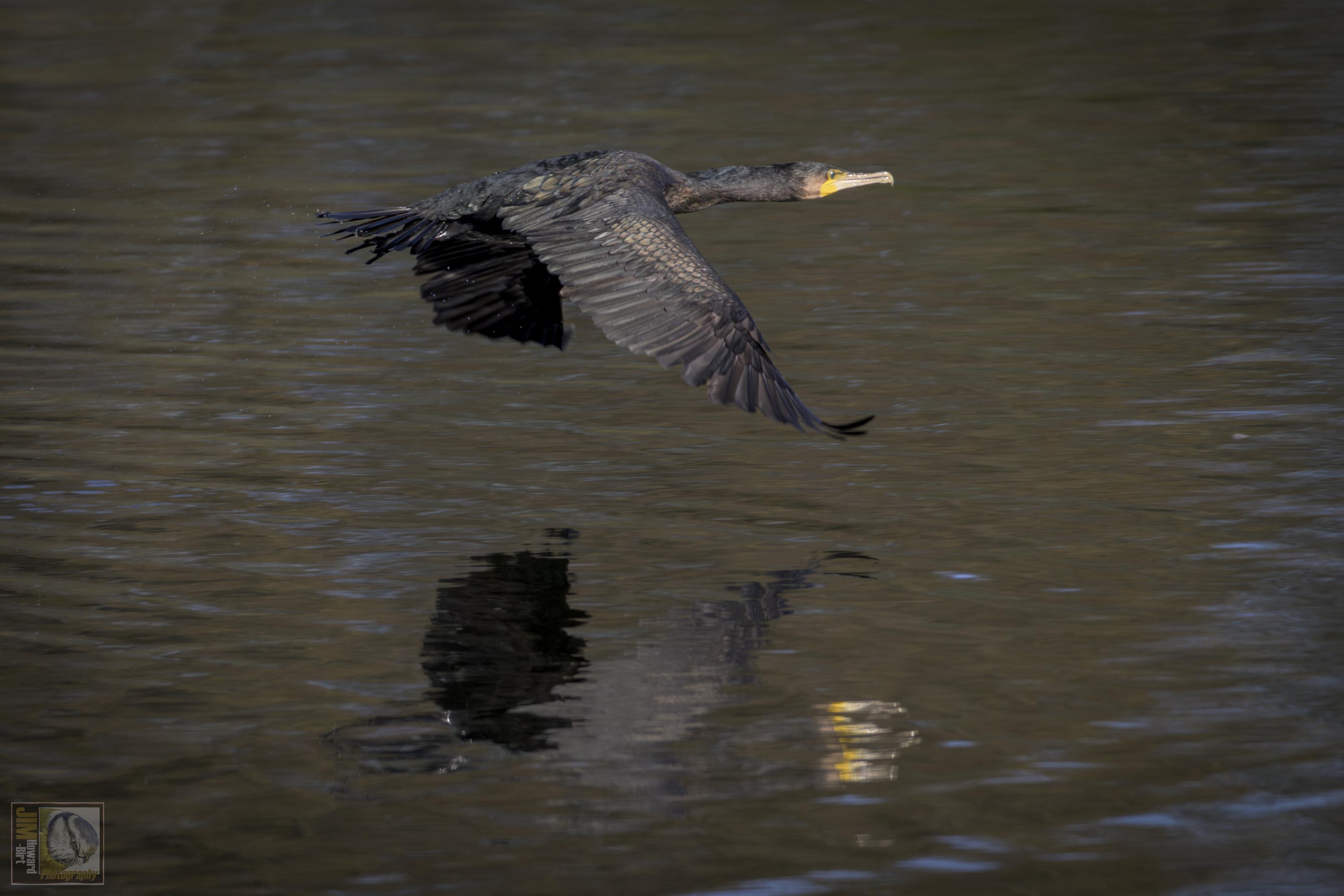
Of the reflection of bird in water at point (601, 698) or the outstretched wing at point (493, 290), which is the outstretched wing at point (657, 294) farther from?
the outstretched wing at point (493, 290)

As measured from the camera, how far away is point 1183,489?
7809 millimetres

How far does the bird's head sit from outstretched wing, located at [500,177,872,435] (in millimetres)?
1442

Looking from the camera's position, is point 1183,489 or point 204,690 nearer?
point 204,690

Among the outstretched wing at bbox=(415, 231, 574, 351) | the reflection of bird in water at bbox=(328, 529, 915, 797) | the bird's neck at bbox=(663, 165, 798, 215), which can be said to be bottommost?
the reflection of bird in water at bbox=(328, 529, 915, 797)

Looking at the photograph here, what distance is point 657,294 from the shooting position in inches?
289

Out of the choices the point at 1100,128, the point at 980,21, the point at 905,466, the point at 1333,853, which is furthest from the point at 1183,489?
the point at 980,21

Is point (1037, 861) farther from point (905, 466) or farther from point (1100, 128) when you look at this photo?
point (1100, 128)

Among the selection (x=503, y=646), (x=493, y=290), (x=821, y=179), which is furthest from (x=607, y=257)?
(x=821, y=179)

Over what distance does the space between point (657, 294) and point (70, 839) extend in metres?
3.26

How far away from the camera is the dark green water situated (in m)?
4.97

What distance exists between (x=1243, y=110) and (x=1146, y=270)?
7007mm

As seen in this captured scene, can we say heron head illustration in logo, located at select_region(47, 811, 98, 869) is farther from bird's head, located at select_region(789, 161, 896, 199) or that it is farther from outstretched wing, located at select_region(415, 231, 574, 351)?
bird's head, located at select_region(789, 161, 896, 199)

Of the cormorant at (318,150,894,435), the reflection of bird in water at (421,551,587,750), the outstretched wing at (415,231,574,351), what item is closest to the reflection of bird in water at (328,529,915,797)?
the reflection of bird in water at (421,551,587,750)

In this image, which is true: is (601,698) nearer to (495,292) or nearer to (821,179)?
(495,292)
